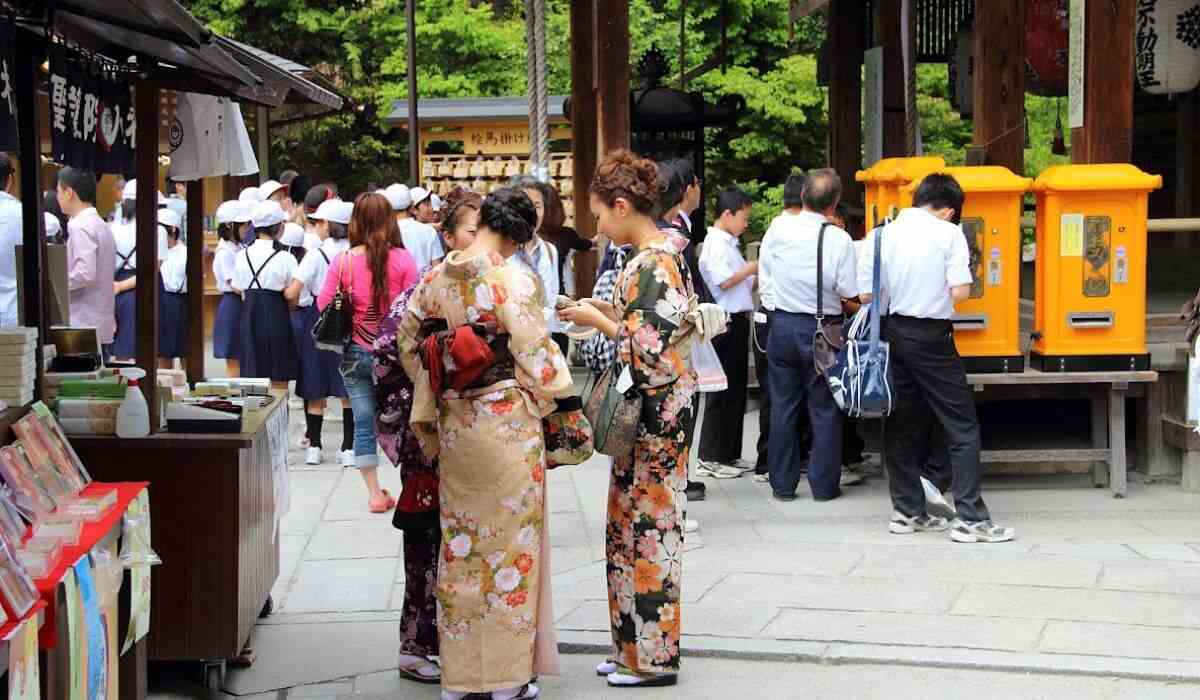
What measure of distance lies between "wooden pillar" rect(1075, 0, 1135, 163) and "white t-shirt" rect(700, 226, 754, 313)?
219cm

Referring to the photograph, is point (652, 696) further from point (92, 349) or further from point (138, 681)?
point (92, 349)

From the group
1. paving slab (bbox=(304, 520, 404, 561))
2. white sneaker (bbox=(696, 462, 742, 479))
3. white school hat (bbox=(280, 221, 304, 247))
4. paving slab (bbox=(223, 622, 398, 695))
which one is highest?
white school hat (bbox=(280, 221, 304, 247))

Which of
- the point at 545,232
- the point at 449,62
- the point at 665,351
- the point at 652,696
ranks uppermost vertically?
the point at 449,62

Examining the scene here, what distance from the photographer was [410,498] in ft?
18.6

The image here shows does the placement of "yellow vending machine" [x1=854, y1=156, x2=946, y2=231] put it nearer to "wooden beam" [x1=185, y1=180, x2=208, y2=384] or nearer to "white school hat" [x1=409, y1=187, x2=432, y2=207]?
"wooden beam" [x1=185, y1=180, x2=208, y2=384]

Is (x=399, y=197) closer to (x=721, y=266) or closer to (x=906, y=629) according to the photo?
(x=721, y=266)

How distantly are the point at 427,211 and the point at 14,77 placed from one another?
8333 millimetres

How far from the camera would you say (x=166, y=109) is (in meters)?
7.04

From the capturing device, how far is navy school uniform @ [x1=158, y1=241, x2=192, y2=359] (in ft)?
37.3

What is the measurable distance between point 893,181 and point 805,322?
108 cm

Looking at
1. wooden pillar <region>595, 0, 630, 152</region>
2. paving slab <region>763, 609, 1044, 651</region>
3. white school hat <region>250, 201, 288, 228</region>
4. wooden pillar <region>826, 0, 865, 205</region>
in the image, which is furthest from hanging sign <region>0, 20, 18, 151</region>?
wooden pillar <region>826, 0, 865, 205</region>

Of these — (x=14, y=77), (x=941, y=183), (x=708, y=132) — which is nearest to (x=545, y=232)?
(x=941, y=183)

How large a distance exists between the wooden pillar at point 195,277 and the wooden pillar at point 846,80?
370 inches

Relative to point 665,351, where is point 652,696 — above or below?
below
